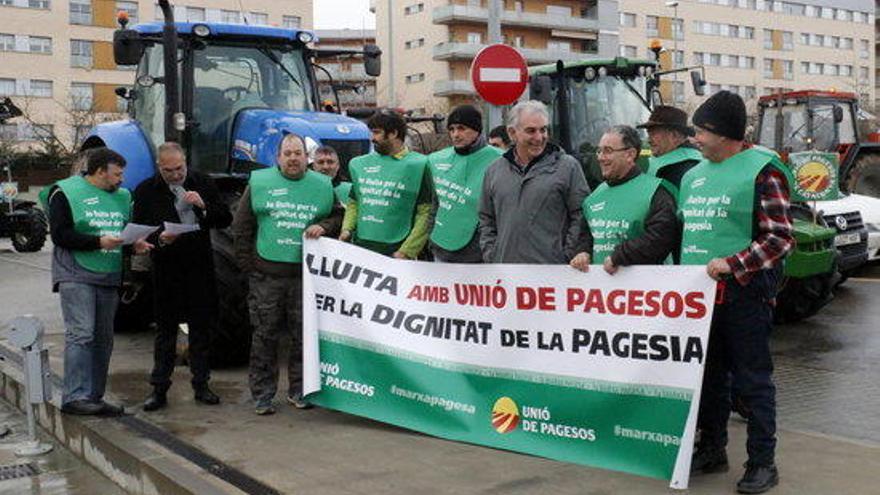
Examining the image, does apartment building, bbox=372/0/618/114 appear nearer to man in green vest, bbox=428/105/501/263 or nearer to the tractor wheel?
the tractor wheel

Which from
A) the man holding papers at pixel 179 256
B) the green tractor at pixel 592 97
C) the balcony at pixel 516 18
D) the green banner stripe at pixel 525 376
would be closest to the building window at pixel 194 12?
the balcony at pixel 516 18

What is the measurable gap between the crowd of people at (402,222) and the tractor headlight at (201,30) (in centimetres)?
203

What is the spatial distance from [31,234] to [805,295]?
1684cm

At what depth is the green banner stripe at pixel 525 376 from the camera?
4680mm

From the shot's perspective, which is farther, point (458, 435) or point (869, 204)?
point (869, 204)

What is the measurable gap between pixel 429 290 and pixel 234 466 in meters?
1.47

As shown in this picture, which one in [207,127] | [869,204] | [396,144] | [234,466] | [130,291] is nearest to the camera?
[234,466]

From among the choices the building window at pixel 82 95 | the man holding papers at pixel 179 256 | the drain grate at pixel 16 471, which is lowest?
the drain grate at pixel 16 471

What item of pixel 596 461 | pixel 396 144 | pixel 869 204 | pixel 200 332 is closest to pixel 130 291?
pixel 200 332

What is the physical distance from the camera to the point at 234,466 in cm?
536

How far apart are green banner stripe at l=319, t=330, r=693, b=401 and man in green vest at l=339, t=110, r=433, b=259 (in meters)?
0.68

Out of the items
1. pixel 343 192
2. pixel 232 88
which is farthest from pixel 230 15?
pixel 343 192

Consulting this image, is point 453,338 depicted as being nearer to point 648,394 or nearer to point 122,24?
point 648,394

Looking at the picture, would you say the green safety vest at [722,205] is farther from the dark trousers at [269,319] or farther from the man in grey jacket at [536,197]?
the dark trousers at [269,319]
